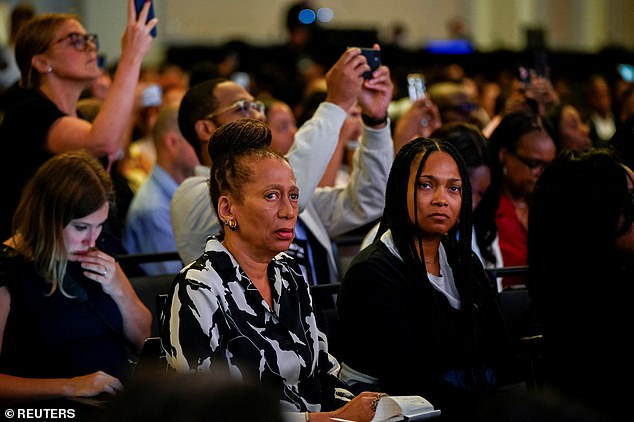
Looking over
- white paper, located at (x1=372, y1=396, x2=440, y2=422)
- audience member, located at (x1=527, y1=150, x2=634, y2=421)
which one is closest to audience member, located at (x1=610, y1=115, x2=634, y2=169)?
audience member, located at (x1=527, y1=150, x2=634, y2=421)

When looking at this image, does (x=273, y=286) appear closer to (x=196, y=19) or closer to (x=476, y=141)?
(x=476, y=141)

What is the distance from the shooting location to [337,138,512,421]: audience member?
3.06 meters

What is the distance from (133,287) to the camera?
3.63 metres

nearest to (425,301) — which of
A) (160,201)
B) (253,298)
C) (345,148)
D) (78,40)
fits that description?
(253,298)

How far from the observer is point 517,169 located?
4637 mm

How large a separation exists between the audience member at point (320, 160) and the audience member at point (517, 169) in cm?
81

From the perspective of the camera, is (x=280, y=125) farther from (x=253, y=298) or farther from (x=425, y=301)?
(x=253, y=298)

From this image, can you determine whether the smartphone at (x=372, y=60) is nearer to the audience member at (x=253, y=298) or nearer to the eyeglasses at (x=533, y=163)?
the audience member at (x=253, y=298)

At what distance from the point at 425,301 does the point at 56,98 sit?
1.76 metres

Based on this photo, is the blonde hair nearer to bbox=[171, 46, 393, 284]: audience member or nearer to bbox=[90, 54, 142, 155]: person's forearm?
bbox=[90, 54, 142, 155]: person's forearm

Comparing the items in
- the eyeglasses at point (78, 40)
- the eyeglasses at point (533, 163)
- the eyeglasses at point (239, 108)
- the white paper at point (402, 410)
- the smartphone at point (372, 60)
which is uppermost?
the eyeglasses at point (78, 40)

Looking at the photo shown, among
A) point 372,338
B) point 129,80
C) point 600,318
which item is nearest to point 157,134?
point 129,80

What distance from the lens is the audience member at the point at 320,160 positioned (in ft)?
11.4

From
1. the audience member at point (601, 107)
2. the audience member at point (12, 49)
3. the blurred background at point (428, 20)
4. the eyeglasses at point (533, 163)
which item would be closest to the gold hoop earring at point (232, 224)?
the eyeglasses at point (533, 163)
